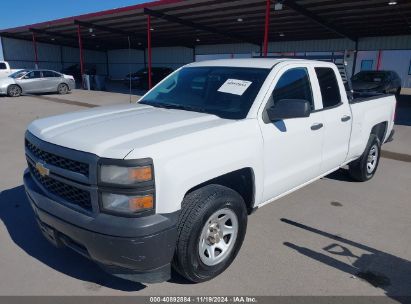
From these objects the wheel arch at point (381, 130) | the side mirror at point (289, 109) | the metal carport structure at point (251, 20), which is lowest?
the wheel arch at point (381, 130)

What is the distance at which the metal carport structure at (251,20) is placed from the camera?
15.2 meters

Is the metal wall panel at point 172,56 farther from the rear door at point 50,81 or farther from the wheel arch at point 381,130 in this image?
→ the wheel arch at point 381,130

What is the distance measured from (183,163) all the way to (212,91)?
55.8 inches

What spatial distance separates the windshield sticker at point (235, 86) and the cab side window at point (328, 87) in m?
1.11

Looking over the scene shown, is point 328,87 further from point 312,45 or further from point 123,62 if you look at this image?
point 123,62

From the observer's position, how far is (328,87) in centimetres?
418

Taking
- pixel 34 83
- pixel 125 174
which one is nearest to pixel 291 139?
pixel 125 174

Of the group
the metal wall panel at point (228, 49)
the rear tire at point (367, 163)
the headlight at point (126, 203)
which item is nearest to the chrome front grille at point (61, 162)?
the headlight at point (126, 203)

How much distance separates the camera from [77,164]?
7.86 feet

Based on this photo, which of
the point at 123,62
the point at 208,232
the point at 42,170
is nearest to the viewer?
the point at 42,170

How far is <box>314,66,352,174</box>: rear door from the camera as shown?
157 inches

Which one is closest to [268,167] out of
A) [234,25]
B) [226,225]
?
[226,225]

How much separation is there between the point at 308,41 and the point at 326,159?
80.8 ft

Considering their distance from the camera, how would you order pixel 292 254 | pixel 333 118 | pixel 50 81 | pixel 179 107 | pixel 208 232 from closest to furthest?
pixel 208 232 < pixel 292 254 < pixel 179 107 < pixel 333 118 < pixel 50 81
